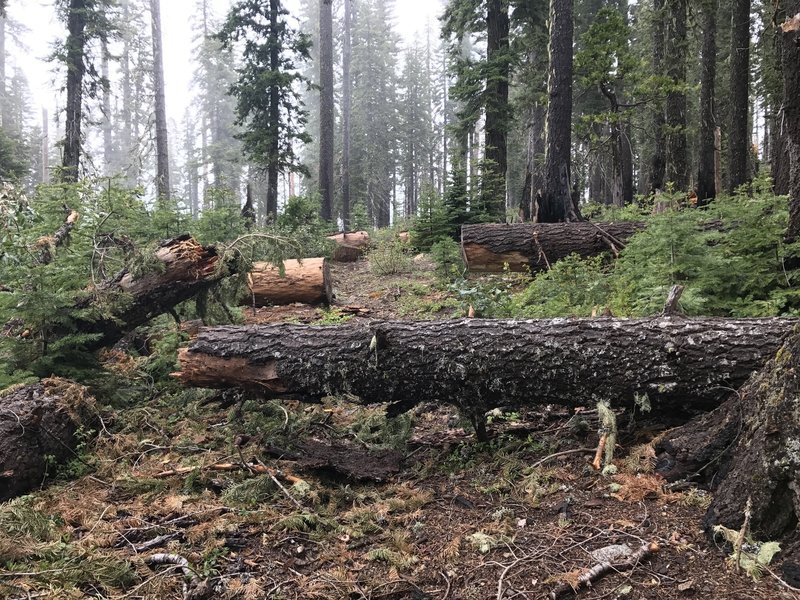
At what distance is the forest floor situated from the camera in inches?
98.0

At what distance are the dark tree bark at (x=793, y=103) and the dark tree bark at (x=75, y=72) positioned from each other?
18.5 m

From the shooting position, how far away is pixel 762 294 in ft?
17.2

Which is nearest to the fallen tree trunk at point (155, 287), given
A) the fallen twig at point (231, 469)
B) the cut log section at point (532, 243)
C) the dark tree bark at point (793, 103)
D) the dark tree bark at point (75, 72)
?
the fallen twig at point (231, 469)

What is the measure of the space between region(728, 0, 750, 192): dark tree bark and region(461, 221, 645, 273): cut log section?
637 centimetres

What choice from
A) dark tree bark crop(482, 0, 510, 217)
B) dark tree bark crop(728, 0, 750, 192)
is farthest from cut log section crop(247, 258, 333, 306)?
dark tree bark crop(728, 0, 750, 192)

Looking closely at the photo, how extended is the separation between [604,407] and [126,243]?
5.81 m

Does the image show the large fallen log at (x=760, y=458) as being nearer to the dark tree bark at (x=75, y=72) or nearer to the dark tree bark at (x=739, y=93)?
the dark tree bark at (x=739, y=93)

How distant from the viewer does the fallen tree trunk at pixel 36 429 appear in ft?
11.9

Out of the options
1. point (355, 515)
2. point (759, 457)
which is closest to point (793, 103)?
point (759, 457)

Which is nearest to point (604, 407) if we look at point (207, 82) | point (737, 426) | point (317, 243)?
point (737, 426)

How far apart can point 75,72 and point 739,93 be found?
2054cm

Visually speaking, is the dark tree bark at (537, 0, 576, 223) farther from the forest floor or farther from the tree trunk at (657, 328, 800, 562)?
the tree trunk at (657, 328, 800, 562)

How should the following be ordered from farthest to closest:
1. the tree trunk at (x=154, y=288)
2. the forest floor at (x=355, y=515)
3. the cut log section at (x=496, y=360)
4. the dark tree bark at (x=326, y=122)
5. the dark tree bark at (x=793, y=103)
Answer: the dark tree bark at (x=326, y=122) < the tree trunk at (x=154, y=288) < the dark tree bark at (x=793, y=103) < the cut log section at (x=496, y=360) < the forest floor at (x=355, y=515)

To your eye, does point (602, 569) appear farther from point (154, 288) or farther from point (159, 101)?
point (159, 101)
